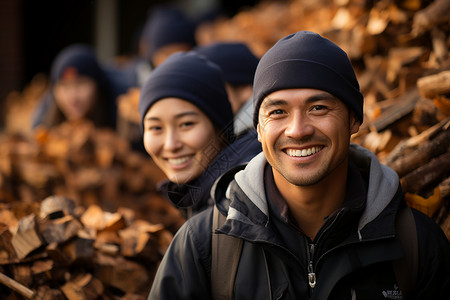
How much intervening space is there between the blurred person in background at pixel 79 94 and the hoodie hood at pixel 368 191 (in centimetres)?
420

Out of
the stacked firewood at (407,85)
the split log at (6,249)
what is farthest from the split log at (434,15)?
the split log at (6,249)

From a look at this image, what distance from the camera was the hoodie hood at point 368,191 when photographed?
2.09 m

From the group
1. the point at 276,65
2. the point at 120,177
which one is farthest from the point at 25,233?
the point at 120,177

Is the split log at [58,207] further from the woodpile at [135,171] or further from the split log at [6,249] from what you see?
the split log at [6,249]

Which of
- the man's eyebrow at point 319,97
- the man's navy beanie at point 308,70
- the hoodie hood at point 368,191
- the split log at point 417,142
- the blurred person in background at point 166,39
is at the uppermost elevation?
the blurred person in background at point 166,39

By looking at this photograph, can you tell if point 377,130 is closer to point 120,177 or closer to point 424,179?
point 424,179

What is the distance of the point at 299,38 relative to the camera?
208cm

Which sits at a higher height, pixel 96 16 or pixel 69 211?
pixel 96 16

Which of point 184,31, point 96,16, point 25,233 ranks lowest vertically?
point 25,233

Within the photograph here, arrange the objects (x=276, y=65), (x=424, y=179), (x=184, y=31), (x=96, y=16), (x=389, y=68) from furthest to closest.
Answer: (x=96, y=16) < (x=184, y=31) < (x=389, y=68) < (x=424, y=179) < (x=276, y=65)

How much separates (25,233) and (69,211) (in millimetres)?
477

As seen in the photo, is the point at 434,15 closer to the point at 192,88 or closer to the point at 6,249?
the point at 192,88

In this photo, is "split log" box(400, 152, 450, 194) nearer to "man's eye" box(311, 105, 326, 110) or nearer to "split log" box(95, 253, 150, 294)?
"man's eye" box(311, 105, 326, 110)

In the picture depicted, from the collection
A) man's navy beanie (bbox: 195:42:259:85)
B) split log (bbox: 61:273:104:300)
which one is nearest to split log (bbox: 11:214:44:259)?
split log (bbox: 61:273:104:300)
